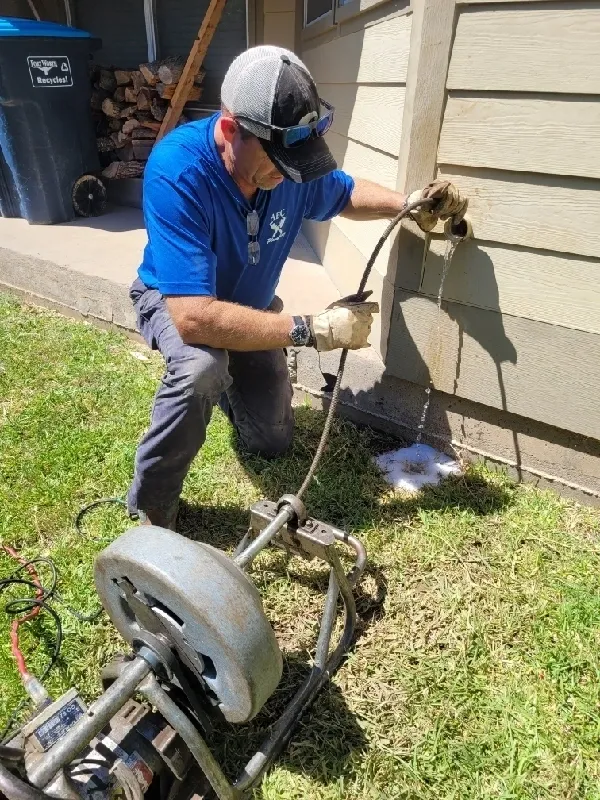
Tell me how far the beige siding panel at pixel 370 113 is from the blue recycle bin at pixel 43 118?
2.34 meters

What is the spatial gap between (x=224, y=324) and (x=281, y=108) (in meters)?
0.69

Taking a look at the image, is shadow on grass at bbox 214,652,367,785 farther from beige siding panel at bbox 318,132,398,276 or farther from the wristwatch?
beige siding panel at bbox 318,132,398,276

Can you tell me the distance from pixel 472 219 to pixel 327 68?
242 cm

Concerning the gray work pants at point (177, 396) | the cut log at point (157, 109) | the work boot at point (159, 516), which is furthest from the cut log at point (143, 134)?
the work boot at point (159, 516)

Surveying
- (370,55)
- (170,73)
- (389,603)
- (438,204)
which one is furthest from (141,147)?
(389,603)

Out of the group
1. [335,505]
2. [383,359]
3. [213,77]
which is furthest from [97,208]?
[335,505]

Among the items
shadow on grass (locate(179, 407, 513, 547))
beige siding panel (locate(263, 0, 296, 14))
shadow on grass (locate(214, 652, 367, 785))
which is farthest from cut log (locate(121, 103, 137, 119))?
shadow on grass (locate(214, 652, 367, 785))

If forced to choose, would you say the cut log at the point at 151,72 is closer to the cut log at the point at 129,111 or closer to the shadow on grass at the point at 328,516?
the cut log at the point at 129,111

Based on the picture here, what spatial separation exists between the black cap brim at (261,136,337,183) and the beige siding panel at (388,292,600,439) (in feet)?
2.88

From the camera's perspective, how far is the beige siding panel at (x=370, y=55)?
8.11ft

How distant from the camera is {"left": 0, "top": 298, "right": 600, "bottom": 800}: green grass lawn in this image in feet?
5.59

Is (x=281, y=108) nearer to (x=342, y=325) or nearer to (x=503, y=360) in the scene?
(x=342, y=325)

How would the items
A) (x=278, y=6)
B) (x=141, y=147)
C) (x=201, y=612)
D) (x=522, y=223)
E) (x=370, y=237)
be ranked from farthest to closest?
(x=141, y=147)
(x=278, y=6)
(x=370, y=237)
(x=522, y=223)
(x=201, y=612)

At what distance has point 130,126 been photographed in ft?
18.5
